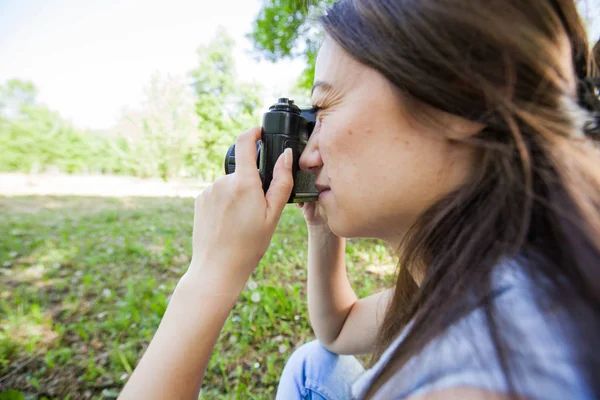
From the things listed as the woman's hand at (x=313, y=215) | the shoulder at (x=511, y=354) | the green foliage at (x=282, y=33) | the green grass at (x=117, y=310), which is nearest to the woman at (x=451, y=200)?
the shoulder at (x=511, y=354)

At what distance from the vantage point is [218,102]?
17828 mm

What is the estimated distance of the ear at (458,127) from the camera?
0.62 m

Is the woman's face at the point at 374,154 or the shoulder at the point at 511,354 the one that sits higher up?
the woman's face at the point at 374,154

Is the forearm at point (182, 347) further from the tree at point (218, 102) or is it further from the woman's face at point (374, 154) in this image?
the tree at point (218, 102)

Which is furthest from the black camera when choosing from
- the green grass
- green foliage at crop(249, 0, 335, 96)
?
green foliage at crop(249, 0, 335, 96)

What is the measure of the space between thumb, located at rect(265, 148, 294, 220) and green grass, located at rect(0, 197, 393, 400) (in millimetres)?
1228

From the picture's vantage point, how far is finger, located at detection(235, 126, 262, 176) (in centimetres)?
81

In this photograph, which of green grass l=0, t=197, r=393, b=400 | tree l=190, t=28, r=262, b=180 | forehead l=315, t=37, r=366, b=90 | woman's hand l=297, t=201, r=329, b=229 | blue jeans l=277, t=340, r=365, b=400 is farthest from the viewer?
tree l=190, t=28, r=262, b=180

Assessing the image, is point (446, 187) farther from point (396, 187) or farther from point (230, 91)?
point (230, 91)

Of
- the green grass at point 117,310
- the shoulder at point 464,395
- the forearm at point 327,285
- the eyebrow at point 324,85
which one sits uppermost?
the eyebrow at point 324,85

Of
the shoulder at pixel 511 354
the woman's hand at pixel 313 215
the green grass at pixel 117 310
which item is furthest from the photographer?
the green grass at pixel 117 310

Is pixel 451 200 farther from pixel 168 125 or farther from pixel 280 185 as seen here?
pixel 168 125

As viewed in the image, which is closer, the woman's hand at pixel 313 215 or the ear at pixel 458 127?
the ear at pixel 458 127

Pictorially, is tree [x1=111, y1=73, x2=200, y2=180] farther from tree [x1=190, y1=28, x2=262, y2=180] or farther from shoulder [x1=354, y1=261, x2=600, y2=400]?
shoulder [x1=354, y1=261, x2=600, y2=400]
